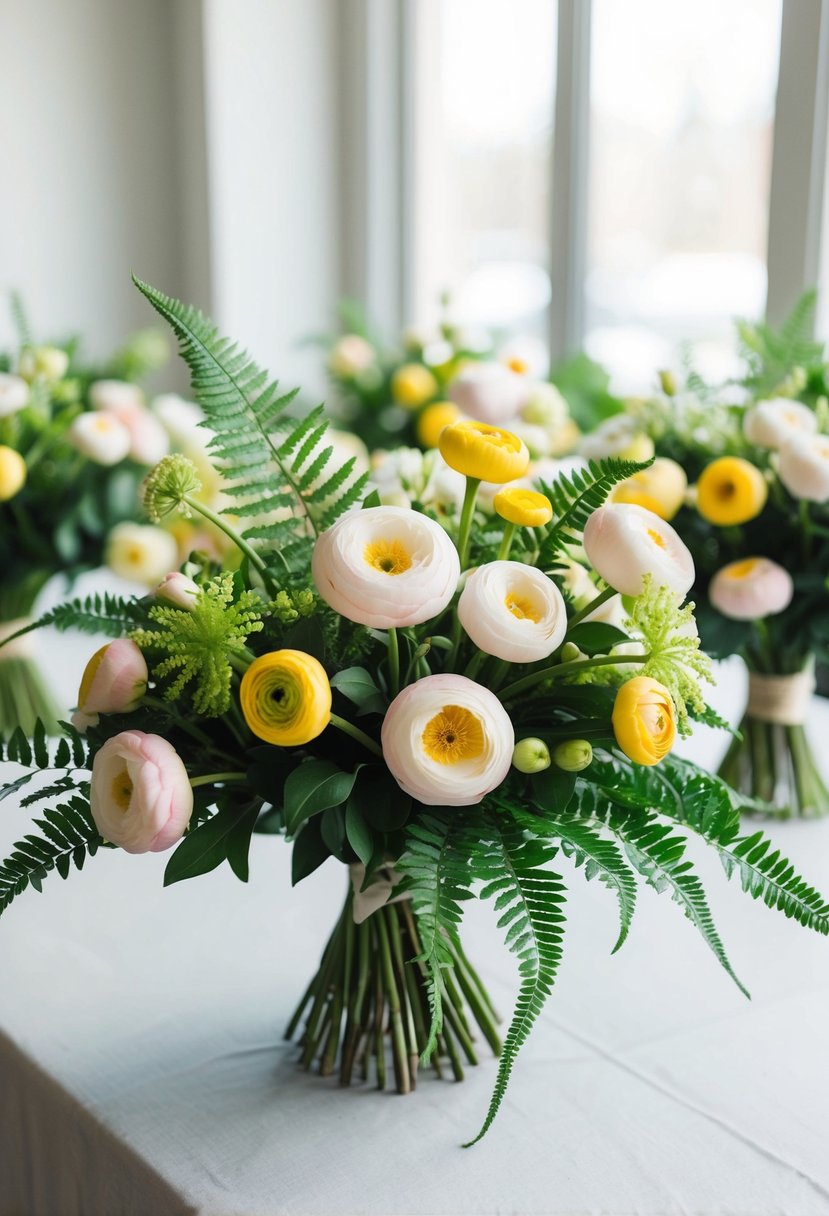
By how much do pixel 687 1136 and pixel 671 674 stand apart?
0.94ft

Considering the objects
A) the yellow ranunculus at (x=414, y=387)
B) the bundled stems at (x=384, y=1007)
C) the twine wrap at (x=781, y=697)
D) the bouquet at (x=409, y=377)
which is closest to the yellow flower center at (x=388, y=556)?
the bundled stems at (x=384, y=1007)

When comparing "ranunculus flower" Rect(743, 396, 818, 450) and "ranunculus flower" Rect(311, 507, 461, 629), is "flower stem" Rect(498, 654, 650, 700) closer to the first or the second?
"ranunculus flower" Rect(311, 507, 461, 629)

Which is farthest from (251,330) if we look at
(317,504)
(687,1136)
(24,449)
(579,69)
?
(687,1136)

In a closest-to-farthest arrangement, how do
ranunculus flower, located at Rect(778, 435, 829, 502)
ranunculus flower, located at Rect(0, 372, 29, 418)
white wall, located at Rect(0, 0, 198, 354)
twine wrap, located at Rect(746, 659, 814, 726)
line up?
ranunculus flower, located at Rect(778, 435, 829, 502)
twine wrap, located at Rect(746, 659, 814, 726)
ranunculus flower, located at Rect(0, 372, 29, 418)
white wall, located at Rect(0, 0, 198, 354)

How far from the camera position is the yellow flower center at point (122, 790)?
609 mm

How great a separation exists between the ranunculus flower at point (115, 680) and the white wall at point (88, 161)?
1.89 m

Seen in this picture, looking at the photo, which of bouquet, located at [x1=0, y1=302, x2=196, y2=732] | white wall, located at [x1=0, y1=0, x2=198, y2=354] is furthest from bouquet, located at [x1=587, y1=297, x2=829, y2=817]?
white wall, located at [x1=0, y1=0, x2=198, y2=354]

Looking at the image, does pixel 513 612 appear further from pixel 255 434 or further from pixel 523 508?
pixel 255 434

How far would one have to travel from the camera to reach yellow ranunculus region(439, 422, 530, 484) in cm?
63

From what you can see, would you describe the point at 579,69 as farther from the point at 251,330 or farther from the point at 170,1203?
the point at 170,1203

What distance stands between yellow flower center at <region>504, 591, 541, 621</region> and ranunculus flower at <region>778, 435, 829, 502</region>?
436 millimetres

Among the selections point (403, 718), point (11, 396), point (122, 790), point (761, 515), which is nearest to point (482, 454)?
point (403, 718)

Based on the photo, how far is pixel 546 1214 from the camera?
65 cm

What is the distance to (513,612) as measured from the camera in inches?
24.6
